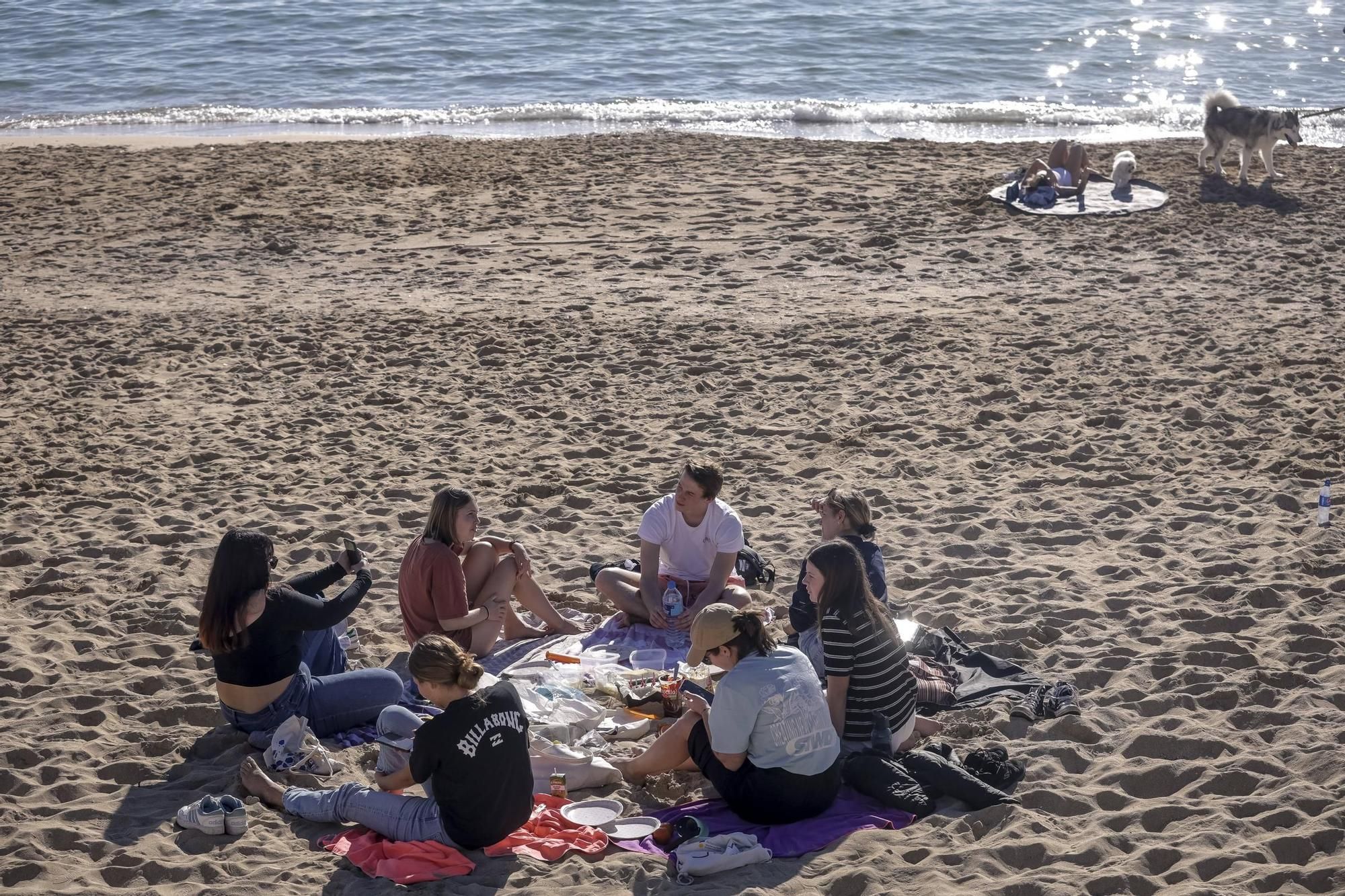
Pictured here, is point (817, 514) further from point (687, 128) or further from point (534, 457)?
point (687, 128)

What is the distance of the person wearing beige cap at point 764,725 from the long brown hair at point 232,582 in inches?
73.3

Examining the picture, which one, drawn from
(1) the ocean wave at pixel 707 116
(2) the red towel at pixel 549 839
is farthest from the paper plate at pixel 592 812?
(1) the ocean wave at pixel 707 116

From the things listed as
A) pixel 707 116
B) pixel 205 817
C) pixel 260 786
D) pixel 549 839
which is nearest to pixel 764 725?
pixel 549 839

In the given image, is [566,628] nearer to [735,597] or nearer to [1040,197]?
[735,597]

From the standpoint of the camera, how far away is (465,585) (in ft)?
21.1

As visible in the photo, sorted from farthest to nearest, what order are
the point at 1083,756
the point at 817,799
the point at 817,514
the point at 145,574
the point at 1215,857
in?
the point at 817,514, the point at 145,574, the point at 1083,756, the point at 817,799, the point at 1215,857

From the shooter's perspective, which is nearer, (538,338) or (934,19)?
(538,338)

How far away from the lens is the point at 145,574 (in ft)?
23.8

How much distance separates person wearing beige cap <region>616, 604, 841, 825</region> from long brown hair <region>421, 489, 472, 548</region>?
1584mm

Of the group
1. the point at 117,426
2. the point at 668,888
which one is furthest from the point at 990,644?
the point at 117,426

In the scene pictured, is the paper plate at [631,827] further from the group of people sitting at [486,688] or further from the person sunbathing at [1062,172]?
the person sunbathing at [1062,172]

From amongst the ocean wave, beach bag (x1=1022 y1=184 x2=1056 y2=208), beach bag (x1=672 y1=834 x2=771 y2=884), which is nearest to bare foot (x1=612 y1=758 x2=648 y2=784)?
beach bag (x1=672 y1=834 x2=771 y2=884)

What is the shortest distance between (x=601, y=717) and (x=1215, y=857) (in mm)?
2588

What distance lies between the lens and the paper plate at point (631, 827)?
5.06 metres
